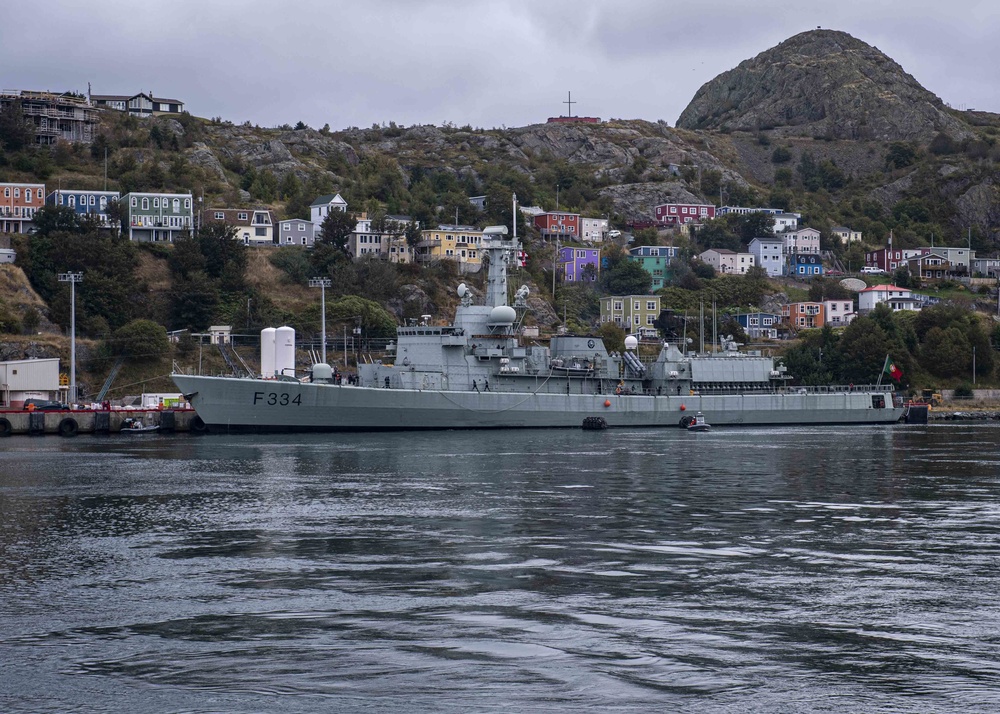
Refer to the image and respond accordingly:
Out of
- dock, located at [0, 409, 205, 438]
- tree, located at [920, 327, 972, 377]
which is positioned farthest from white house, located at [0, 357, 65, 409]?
tree, located at [920, 327, 972, 377]

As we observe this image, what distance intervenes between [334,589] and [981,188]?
167333mm

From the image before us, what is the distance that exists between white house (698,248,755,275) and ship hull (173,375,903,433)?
70376 millimetres

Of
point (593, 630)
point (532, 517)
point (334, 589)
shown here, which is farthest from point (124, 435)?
point (593, 630)

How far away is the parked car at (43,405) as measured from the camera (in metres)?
60.2

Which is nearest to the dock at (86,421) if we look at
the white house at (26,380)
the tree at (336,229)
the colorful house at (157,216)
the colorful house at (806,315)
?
the white house at (26,380)

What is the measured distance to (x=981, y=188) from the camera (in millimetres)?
162375

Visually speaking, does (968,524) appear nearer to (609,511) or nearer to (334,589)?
(609,511)

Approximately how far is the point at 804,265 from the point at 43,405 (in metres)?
103

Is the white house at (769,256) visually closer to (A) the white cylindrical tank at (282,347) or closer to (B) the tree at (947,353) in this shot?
(B) the tree at (947,353)

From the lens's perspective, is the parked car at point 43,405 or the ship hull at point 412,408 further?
the parked car at point 43,405

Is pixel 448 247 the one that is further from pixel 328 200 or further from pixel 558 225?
pixel 558 225

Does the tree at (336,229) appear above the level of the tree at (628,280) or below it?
above

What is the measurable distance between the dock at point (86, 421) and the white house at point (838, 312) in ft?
254

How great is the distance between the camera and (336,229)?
106 m
